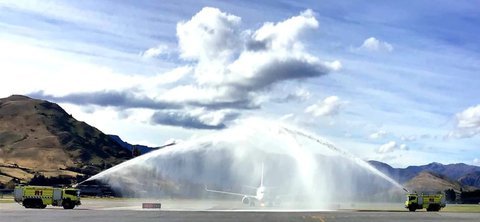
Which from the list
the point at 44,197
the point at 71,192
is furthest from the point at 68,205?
the point at 44,197

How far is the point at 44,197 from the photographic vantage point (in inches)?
3767

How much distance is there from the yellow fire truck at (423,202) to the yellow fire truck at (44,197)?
55.5 metres

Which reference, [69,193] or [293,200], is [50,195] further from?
[293,200]

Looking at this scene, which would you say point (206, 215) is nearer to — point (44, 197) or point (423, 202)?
point (44, 197)

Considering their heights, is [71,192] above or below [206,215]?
above

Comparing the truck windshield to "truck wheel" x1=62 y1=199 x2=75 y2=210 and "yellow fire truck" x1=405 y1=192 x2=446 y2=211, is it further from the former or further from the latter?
"yellow fire truck" x1=405 y1=192 x2=446 y2=211

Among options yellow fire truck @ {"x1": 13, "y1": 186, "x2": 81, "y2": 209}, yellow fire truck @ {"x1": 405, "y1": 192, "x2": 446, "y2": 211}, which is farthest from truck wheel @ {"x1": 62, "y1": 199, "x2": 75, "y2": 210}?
yellow fire truck @ {"x1": 405, "y1": 192, "x2": 446, "y2": 211}

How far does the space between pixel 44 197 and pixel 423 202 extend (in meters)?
61.9

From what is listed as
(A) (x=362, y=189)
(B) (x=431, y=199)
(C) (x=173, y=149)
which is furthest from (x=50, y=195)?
(A) (x=362, y=189)

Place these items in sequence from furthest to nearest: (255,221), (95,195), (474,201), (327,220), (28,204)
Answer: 1. (95,195)
2. (474,201)
3. (28,204)
4. (327,220)
5. (255,221)

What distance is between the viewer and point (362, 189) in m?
192

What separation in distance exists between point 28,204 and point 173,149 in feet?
78.0

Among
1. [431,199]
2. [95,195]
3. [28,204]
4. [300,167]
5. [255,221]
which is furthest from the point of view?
[95,195]

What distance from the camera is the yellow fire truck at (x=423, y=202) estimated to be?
105 metres
